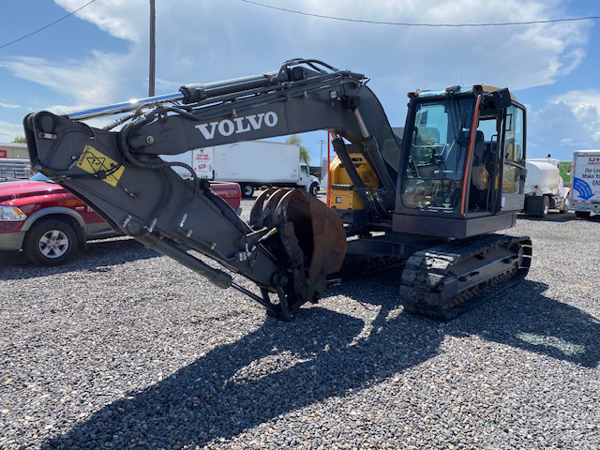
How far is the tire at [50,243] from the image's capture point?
7891 mm

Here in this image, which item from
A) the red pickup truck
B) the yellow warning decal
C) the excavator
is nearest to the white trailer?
the excavator

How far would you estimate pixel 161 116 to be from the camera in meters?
4.23

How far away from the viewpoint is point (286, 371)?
4172 millimetres

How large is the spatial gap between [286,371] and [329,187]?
388 cm

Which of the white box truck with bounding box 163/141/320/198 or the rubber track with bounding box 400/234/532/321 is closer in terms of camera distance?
the rubber track with bounding box 400/234/532/321

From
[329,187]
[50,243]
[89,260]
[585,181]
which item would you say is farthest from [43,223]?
[585,181]

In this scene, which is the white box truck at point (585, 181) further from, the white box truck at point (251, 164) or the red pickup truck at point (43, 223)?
the red pickup truck at point (43, 223)

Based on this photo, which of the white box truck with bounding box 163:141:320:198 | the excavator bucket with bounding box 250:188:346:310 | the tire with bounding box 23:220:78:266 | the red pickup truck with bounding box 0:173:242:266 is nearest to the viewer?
the excavator bucket with bounding box 250:188:346:310

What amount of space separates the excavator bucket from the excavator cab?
125 centimetres

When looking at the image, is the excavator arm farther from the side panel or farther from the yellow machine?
the side panel

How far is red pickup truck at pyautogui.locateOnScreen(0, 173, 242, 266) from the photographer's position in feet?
25.4

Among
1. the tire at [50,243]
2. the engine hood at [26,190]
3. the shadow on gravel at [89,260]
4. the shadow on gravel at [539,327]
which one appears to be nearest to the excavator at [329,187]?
the shadow on gravel at [539,327]

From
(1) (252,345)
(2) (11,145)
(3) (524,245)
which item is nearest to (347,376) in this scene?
(1) (252,345)

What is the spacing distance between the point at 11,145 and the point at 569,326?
41.4 meters
